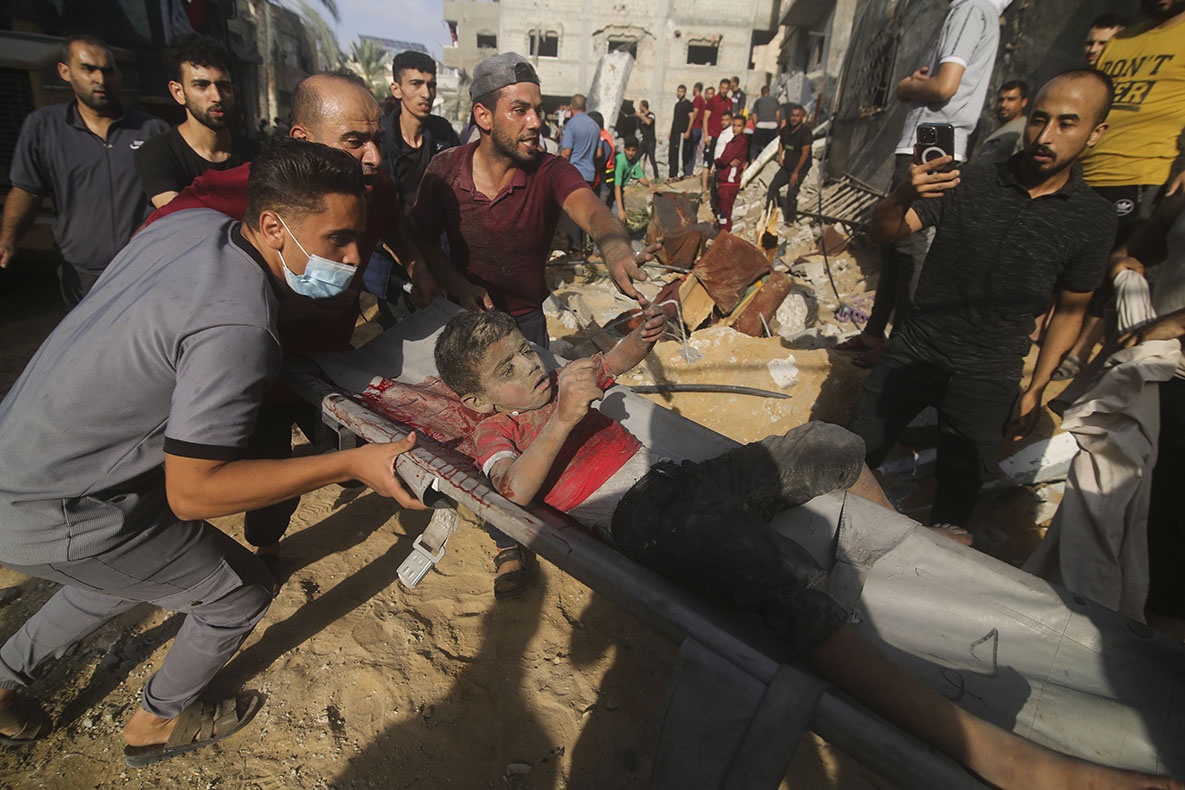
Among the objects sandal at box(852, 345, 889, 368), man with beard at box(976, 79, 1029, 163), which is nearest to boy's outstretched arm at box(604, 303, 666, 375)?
Result: sandal at box(852, 345, 889, 368)

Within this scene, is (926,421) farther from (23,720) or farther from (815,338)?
(23,720)

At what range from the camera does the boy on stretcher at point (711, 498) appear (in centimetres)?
134

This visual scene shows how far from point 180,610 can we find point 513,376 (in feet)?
4.71

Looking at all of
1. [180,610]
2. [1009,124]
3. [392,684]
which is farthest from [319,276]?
[1009,124]

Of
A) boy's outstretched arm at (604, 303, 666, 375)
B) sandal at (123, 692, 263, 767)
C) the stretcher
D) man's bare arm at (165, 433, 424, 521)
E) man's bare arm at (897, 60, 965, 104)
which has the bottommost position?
sandal at (123, 692, 263, 767)

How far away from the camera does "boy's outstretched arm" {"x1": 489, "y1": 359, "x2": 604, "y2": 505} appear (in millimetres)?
1827

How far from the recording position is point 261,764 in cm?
214

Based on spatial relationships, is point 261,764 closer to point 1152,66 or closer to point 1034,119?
point 1034,119

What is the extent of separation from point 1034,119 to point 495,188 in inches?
93.4

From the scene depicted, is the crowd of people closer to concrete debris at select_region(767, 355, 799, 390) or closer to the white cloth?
the white cloth

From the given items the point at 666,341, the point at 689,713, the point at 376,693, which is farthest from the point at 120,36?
the point at 689,713

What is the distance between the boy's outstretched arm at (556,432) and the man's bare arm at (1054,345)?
2.23 m

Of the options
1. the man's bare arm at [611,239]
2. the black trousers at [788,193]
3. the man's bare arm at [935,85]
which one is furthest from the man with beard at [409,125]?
the black trousers at [788,193]

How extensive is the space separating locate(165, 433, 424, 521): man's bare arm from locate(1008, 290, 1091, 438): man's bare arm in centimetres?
283
